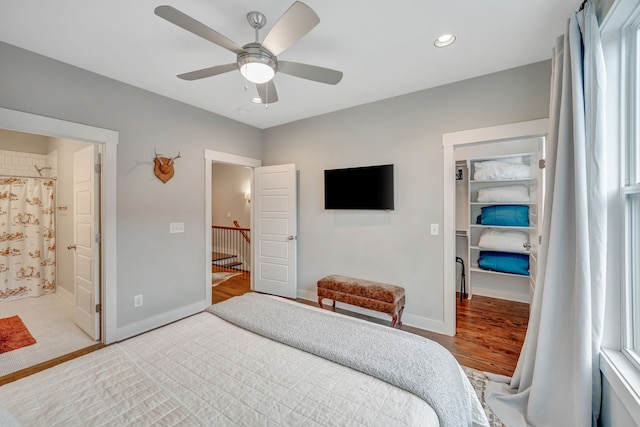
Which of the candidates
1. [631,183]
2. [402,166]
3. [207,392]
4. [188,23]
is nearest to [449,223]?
[402,166]

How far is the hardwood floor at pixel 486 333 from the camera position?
7.64 ft

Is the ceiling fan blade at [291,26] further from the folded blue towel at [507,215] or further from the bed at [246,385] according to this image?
the folded blue towel at [507,215]

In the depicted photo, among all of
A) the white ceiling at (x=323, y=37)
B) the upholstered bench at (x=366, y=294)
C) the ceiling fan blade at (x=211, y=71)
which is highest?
the white ceiling at (x=323, y=37)

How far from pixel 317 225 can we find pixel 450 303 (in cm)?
190

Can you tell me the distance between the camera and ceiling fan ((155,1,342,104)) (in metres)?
1.32

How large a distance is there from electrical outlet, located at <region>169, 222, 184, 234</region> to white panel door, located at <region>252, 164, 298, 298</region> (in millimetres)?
1184

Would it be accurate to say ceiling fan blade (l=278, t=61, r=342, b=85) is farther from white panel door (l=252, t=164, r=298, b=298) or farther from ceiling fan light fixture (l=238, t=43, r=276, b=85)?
white panel door (l=252, t=164, r=298, b=298)

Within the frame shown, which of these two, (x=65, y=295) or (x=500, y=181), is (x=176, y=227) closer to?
(x=65, y=295)

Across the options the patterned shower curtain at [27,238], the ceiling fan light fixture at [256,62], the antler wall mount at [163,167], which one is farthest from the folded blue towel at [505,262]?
the patterned shower curtain at [27,238]

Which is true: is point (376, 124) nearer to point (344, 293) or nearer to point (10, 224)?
point (344, 293)

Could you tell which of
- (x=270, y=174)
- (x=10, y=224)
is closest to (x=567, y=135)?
(x=270, y=174)

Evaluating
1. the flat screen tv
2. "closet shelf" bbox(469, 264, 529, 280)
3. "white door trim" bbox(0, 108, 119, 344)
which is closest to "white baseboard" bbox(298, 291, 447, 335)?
the flat screen tv

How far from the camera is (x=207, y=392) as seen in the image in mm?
1123

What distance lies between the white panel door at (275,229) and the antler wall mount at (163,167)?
133 cm
